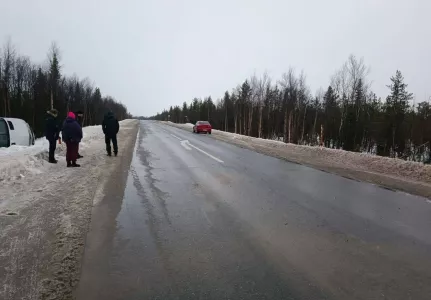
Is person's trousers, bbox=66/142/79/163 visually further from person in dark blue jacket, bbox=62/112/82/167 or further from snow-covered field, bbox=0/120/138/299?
snow-covered field, bbox=0/120/138/299

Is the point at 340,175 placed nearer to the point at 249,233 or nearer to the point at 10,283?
the point at 249,233

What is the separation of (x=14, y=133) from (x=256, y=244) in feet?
43.8

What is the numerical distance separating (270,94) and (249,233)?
59.5 metres

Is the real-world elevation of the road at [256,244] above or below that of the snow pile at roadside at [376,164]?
below

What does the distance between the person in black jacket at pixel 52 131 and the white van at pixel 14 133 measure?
12.9 ft

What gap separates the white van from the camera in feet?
41.5

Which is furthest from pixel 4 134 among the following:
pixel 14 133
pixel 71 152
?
pixel 71 152

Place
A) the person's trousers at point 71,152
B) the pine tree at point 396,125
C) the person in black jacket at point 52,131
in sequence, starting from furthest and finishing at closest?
1. the pine tree at point 396,125
2. the person in black jacket at point 52,131
3. the person's trousers at point 71,152

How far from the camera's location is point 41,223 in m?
4.43

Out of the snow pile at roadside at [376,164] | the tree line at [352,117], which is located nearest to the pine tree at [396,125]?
the tree line at [352,117]

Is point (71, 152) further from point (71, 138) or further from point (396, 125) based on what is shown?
point (396, 125)

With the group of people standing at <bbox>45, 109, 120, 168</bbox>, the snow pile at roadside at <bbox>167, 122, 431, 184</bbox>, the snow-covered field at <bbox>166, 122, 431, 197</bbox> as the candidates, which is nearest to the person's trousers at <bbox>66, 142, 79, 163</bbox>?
the group of people standing at <bbox>45, 109, 120, 168</bbox>

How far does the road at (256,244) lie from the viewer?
2865mm

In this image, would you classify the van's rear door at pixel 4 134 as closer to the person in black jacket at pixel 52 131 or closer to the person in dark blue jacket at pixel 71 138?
the person in black jacket at pixel 52 131
